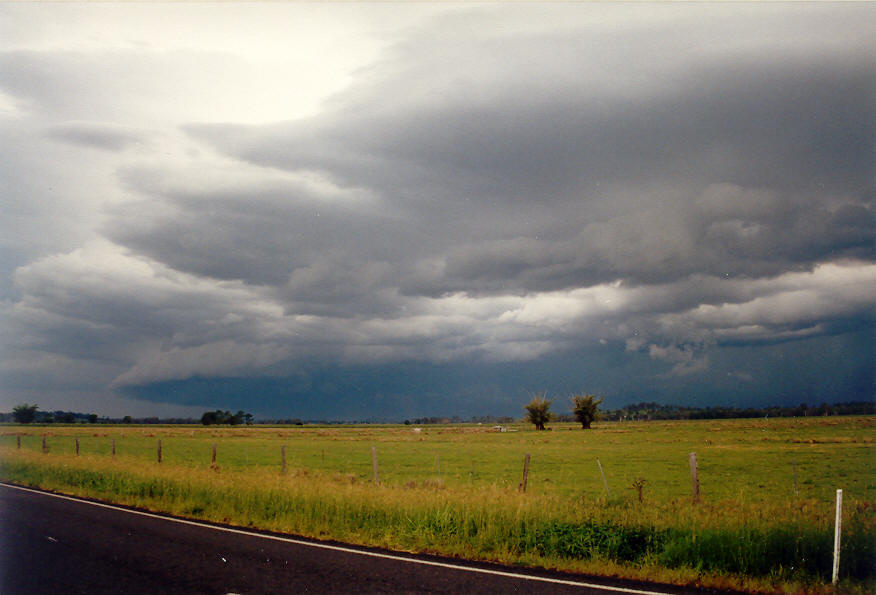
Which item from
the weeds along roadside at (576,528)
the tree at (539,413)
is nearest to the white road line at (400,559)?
the weeds along roadside at (576,528)

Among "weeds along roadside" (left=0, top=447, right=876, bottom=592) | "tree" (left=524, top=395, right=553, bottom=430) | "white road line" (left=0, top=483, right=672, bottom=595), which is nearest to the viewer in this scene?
"white road line" (left=0, top=483, right=672, bottom=595)

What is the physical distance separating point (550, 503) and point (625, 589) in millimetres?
5214

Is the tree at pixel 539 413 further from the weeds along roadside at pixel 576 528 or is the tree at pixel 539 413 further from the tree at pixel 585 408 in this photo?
the weeds along roadside at pixel 576 528

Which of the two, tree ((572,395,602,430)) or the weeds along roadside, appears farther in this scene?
tree ((572,395,602,430))

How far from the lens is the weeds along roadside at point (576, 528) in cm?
1030

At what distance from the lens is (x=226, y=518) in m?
A: 15.8

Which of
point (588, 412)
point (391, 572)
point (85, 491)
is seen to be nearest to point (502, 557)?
point (391, 572)

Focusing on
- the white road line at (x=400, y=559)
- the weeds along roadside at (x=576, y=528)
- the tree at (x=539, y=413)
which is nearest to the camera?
the white road line at (x=400, y=559)

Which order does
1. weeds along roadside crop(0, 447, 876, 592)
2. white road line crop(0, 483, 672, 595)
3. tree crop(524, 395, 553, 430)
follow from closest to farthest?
white road line crop(0, 483, 672, 595) < weeds along roadside crop(0, 447, 876, 592) < tree crop(524, 395, 553, 430)

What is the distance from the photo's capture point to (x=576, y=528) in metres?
12.2

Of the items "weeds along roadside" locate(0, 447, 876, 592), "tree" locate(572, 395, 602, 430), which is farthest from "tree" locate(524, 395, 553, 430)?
"weeds along roadside" locate(0, 447, 876, 592)

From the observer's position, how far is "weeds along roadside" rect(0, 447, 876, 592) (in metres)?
10.3

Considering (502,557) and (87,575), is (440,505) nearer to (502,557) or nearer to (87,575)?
(502,557)

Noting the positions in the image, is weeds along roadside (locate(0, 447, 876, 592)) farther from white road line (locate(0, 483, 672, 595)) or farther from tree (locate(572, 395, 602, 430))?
tree (locate(572, 395, 602, 430))
